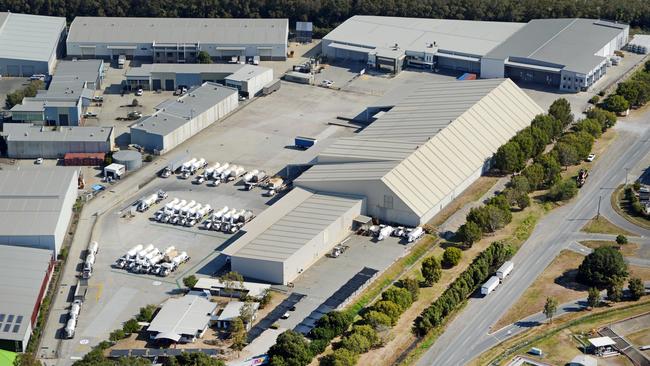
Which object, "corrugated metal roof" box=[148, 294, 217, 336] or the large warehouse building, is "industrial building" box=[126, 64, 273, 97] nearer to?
the large warehouse building

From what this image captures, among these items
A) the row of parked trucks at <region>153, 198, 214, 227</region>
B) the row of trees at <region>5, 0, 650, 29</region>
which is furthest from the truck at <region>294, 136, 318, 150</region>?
the row of trees at <region>5, 0, 650, 29</region>

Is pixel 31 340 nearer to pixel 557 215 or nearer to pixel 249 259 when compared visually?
pixel 249 259

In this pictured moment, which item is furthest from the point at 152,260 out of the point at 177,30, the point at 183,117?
the point at 177,30

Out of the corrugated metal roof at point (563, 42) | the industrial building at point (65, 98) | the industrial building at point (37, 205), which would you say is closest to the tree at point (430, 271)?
the industrial building at point (37, 205)

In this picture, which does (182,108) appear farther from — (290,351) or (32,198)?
(290,351)

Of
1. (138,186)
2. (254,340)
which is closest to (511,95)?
(138,186)

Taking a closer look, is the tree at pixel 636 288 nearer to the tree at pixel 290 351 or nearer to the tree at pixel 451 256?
the tree at pixel 451 256
